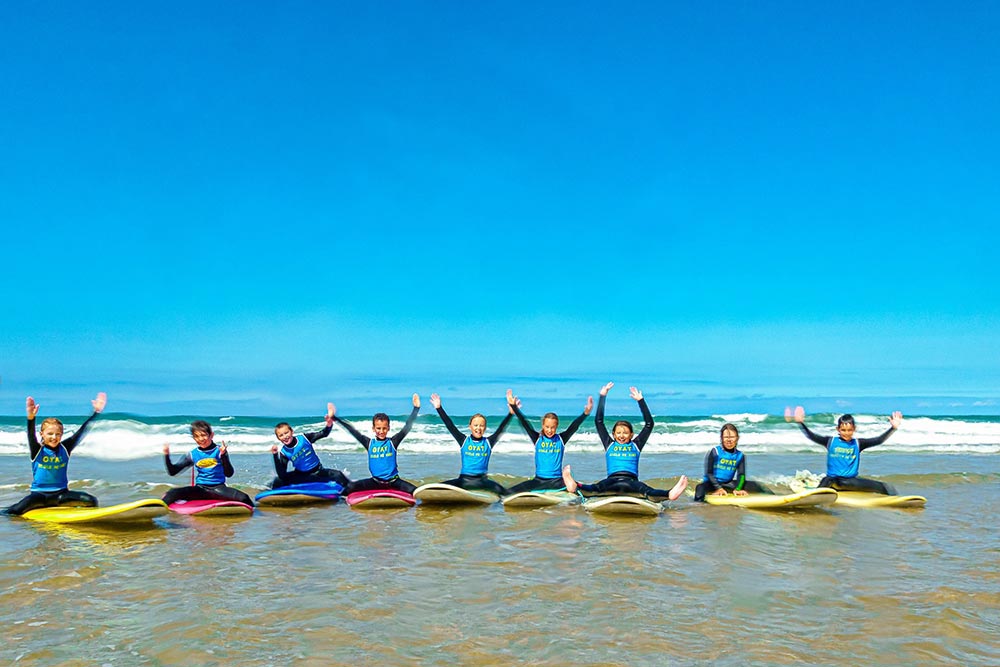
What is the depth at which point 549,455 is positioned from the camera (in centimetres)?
1259

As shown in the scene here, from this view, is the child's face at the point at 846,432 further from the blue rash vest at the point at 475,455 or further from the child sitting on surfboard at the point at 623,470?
the blue rash vest at the point at 475,455

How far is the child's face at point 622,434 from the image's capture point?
12.0m

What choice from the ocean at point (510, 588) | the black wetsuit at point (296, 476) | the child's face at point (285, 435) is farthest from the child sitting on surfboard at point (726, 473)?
the child's face at point (285, 435)

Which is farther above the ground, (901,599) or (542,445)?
(542,445)

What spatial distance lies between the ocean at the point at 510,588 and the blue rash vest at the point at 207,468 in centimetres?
93

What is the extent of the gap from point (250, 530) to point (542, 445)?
4970mm

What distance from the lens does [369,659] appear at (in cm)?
490

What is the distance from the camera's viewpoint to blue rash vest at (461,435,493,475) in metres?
12.7

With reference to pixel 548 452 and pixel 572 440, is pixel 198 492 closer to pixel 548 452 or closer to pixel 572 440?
pixel 548 452

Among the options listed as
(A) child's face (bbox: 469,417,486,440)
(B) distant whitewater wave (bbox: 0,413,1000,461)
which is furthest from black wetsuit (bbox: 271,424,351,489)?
(B) distant whitewater wave (bbox: 0,413,1000,461)

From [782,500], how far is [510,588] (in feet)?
21.3

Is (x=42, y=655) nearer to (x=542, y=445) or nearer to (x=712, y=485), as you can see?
(x=542, y=445)

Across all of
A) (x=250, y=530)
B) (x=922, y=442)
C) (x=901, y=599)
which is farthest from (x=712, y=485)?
(x=922, y=442)

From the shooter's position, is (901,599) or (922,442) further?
(922,442)
